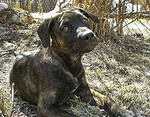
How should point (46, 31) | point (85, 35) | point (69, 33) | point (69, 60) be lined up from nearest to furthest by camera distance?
point (85, 35), point (69, 33), point (46, 31), point (69, 60)

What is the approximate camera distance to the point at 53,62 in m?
2.46

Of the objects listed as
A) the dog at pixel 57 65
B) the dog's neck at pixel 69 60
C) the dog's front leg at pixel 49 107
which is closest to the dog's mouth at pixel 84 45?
the dog at pixel 57 65

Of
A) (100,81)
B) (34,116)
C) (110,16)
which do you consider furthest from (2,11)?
(34,116)

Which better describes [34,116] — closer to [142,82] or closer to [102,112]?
[102,112]

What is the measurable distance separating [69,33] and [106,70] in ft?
6.72

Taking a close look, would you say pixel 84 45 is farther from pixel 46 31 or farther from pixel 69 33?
pixel 46 31

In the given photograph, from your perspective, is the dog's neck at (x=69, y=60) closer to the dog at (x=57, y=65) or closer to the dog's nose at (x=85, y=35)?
the dog at (x=57, y=65)

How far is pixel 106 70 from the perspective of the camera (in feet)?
13.5

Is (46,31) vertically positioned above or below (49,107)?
above

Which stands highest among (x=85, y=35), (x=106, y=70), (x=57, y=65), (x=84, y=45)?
(x=85, y=35)

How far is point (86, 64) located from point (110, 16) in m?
1.80

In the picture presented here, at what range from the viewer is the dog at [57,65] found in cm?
224

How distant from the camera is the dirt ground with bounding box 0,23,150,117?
281 cm

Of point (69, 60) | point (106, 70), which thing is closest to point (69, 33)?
point (69, 60)
